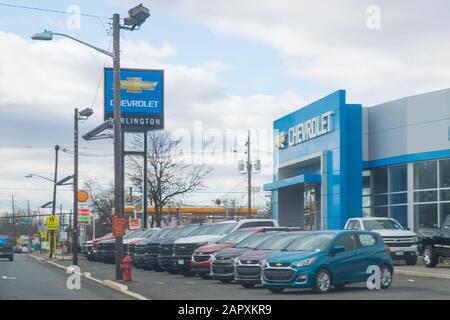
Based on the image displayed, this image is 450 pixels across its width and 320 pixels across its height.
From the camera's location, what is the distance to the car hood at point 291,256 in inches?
736

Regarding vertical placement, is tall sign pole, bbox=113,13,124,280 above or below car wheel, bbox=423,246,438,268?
above

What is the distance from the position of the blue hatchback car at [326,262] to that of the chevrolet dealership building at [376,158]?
1565cm

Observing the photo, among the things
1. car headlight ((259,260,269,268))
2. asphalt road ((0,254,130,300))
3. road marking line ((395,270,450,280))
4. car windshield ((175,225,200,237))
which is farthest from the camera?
car windshield ((175,225,200,237))

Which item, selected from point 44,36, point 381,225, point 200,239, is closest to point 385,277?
point 200,239

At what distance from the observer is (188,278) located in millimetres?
26438

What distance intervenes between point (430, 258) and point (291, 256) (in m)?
10.2

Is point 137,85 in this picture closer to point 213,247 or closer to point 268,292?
point 213,247

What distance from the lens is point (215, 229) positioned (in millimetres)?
28203

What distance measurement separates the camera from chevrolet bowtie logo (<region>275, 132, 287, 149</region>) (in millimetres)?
48969

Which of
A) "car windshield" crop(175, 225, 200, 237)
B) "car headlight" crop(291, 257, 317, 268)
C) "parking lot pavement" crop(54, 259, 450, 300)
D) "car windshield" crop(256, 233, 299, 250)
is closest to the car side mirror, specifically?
"car headlight" crop(291, 257, 317, 268)

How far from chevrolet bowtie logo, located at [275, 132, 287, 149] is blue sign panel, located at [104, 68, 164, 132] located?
7.83 metres

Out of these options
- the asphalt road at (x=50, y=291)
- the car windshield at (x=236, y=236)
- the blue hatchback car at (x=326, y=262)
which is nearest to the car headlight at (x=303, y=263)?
the blue hatchback car at (x=326, y=262)

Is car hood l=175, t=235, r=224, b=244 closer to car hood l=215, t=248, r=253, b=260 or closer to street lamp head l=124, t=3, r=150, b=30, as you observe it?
car hood l=215, t=248, r=253, b=260
